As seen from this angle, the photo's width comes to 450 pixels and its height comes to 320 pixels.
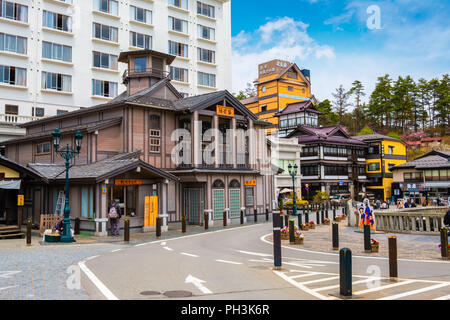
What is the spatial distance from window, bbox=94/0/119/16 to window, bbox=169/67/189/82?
9212mm

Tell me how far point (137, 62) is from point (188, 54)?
821 inches

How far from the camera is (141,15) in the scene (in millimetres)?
48469

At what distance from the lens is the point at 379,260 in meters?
13.8

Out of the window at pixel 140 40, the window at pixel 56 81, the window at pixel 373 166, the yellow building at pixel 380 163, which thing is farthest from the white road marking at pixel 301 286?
the window at pixel 373 166

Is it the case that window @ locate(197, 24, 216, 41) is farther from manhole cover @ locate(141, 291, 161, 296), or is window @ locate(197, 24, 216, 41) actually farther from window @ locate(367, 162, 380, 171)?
manhole cover @ locate(141, 291, 161, 296)

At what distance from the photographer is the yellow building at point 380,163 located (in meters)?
64.6

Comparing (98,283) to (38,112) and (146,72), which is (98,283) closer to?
(146,72)

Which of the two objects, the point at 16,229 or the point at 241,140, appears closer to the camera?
the point at 16,229

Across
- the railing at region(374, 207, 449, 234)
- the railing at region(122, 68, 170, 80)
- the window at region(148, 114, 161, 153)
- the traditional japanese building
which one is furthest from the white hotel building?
the railing at region(374, 207, 449, 234)

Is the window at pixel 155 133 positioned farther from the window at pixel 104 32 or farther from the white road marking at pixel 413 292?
the window at pixel 104 32

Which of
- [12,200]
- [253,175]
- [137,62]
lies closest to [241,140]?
[253,175]

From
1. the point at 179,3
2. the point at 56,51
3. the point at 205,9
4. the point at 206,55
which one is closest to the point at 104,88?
the point at 56,51

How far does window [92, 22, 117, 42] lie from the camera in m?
44.6
